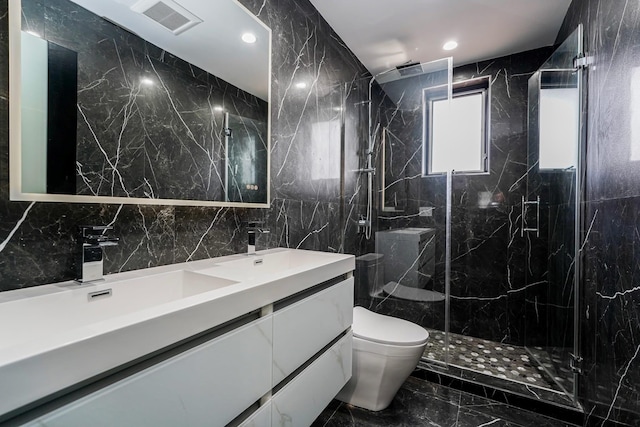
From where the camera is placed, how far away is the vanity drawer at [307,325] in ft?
3.34

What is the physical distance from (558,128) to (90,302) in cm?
277

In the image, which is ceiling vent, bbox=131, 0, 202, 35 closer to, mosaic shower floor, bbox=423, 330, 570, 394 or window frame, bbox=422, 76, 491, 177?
window frame, bbox=422, 76, 491, 177

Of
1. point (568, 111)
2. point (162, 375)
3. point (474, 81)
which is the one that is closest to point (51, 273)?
point (162, 375)

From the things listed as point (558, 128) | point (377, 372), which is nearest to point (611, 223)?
point (558, 128)

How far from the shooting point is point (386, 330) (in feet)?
5.92

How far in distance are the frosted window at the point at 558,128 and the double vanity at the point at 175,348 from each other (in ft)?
5.61

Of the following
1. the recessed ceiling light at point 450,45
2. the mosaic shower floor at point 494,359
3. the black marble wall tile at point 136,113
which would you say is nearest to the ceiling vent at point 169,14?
the black marble wall tile at point 136,113

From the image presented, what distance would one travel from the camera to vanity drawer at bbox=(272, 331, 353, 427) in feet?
3.43

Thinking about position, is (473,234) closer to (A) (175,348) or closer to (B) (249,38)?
(B) (249,38)

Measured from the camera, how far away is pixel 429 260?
2480 mm

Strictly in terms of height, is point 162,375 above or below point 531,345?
above

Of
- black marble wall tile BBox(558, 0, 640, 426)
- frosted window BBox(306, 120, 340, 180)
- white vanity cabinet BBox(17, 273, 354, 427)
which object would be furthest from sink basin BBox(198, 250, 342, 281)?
black marble wall tile BBox(558, 0, 640, 426)

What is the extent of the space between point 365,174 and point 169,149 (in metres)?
1.77

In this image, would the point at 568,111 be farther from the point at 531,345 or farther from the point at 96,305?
the point at 96,305
